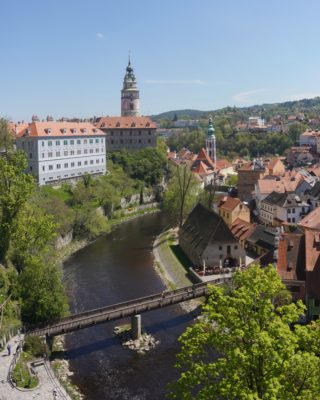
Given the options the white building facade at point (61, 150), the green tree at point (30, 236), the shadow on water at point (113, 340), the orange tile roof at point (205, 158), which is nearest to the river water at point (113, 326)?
the shadow on water at point (113, 340)

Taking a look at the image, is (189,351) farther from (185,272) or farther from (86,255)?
(86,255)

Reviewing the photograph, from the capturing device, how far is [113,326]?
116 feet

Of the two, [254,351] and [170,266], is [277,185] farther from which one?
[254,351]

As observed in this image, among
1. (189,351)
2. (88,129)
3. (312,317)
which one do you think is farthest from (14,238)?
(88,129)

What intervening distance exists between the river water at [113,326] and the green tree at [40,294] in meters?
2.74

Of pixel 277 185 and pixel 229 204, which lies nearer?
pixel 229 204

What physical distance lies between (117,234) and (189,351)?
162 feet

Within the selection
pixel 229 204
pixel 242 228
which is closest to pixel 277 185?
pixel 229 204

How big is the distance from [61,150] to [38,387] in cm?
5398

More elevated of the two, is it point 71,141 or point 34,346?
point 71,141

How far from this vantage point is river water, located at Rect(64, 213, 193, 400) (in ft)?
90.0

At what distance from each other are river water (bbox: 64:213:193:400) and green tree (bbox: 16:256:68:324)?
2737 millimetres

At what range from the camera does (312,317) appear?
3306 centimetres

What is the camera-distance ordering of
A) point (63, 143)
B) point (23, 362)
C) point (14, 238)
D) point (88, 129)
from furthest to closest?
point (88, 129) → point (63, 143) → point (14, 238) → point (23, 362)
